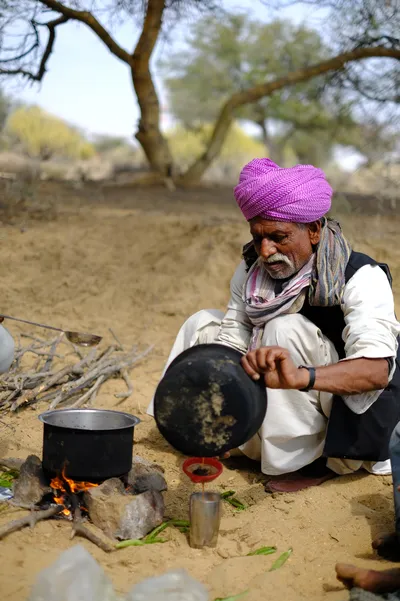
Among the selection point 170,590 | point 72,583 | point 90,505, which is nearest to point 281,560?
point 170,590

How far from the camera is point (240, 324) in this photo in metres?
3.42

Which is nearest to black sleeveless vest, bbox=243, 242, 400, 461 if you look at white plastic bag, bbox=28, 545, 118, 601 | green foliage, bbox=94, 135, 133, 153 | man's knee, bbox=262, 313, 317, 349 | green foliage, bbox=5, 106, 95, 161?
man's knee, bbox=262, 313, 317, 349

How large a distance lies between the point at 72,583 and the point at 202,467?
2.64 feet

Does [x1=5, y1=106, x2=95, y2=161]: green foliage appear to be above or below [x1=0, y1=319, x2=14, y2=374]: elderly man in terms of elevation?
above

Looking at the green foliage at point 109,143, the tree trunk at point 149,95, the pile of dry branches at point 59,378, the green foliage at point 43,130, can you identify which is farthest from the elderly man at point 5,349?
the green foliage at point 109,143

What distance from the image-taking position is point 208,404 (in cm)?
252

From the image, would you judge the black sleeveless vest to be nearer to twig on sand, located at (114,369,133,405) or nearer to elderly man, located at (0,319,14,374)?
elderly man, located at (0,319,14,374)

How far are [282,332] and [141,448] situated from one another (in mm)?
1132

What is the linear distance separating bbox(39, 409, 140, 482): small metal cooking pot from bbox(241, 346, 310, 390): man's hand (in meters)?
0.61

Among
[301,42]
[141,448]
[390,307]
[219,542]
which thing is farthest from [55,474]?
[301,42]

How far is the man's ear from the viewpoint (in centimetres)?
314

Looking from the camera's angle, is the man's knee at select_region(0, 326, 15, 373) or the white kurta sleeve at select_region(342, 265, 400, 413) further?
the man's knee at select_region(0, 326, 15, 373)

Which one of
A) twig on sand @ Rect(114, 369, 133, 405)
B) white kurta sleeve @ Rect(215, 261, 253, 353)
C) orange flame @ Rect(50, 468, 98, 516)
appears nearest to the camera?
orange flame @ Rect(50, 468, 98, 516)

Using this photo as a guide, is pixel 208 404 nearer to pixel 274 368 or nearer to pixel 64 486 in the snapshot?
pixel 274 368
